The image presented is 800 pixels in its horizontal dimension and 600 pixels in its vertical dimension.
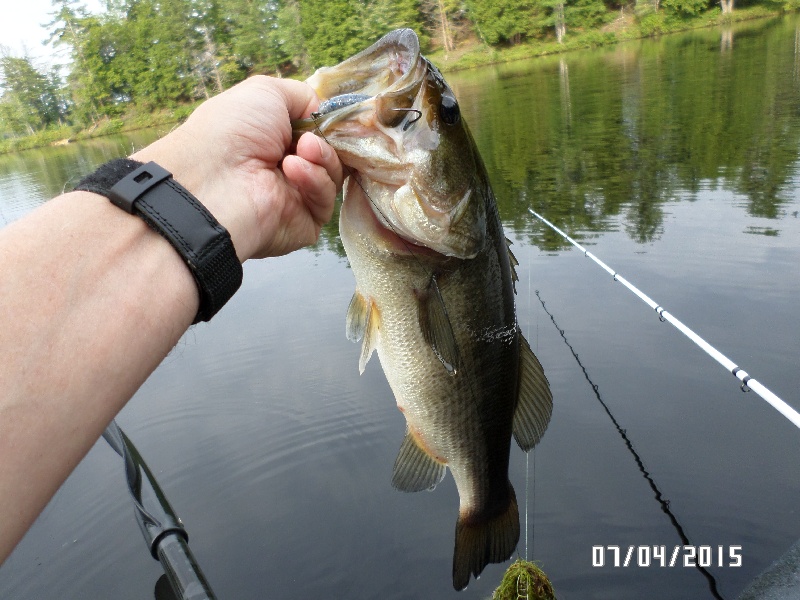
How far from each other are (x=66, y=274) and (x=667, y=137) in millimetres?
13667

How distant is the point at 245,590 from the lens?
3693mm

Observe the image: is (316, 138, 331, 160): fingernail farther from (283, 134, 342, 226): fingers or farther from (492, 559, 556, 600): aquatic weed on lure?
(492, 559, 556, 600): aquatic weed on lure

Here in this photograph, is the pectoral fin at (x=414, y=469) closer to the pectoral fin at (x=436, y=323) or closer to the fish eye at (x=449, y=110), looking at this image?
the pectoral fin at (x=436, y=323)

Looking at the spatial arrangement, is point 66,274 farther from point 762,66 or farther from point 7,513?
point 762,66

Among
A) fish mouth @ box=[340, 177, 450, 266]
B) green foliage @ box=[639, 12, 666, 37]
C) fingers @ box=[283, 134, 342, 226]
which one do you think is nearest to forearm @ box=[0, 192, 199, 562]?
fingers @ box=[283, 134, 342, 226]

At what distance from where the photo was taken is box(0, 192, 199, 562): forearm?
3.48 ft

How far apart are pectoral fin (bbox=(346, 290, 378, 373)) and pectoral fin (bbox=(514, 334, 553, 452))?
0.55 metres

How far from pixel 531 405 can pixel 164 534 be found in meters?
1.95

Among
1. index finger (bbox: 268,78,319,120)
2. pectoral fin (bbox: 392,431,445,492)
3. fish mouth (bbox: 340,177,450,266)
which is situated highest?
index finger (bbox: 268,78,319,120)

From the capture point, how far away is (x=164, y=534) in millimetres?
2828

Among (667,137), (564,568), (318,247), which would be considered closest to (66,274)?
(564,568)

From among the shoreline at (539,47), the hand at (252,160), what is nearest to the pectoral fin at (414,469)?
the hand at (252,160)

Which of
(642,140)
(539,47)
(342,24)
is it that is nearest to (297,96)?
(642,140)

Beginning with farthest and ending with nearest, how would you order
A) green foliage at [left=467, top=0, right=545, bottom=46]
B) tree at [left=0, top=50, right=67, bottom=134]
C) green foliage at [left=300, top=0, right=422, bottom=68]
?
tree at [left=0, top=50, right=67, bottom=134], green foliage at [left=467, top=0, right=545, bottom=46], green foliage at [left=300, top=0, right=422, bottom=68]
